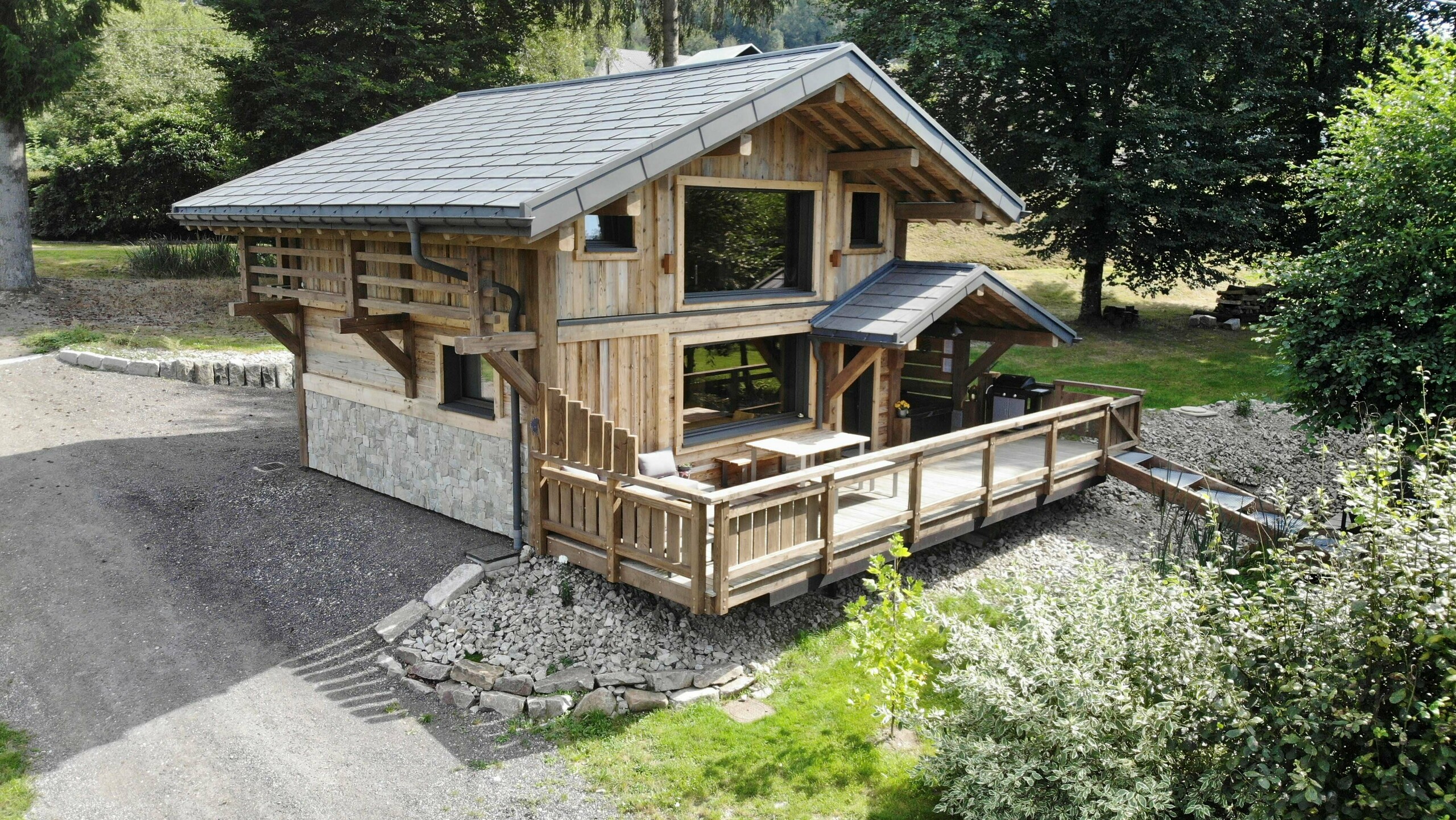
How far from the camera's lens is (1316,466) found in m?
17.1

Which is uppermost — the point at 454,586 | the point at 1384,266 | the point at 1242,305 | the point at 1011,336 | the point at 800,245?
the point at 800,245

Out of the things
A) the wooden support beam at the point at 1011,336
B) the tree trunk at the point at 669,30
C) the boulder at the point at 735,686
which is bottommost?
the boulder at the point at 735,686

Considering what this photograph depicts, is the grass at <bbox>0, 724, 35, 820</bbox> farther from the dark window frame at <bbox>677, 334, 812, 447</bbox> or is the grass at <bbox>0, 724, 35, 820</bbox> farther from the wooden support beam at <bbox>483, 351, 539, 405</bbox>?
the dark window frame at <bbox>677, 334, 812, 447</bbox>

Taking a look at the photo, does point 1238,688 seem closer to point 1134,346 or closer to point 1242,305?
point 1134,346

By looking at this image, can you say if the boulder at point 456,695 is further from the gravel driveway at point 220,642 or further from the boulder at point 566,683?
the boulder at point 566,683

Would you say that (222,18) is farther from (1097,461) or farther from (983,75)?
(1097,461)

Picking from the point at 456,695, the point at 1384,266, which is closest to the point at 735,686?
the point at 456,695

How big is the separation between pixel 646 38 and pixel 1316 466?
19438 mm

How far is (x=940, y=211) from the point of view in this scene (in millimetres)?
13516

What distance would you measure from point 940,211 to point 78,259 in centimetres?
2254

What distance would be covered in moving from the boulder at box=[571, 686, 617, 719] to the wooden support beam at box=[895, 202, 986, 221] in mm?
7748

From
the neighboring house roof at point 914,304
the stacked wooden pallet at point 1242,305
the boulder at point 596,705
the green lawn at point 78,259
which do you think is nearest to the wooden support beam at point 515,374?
the boulder at point 596,705

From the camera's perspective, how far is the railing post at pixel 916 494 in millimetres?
10688

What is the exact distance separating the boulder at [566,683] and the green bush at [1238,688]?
9.54 feet
